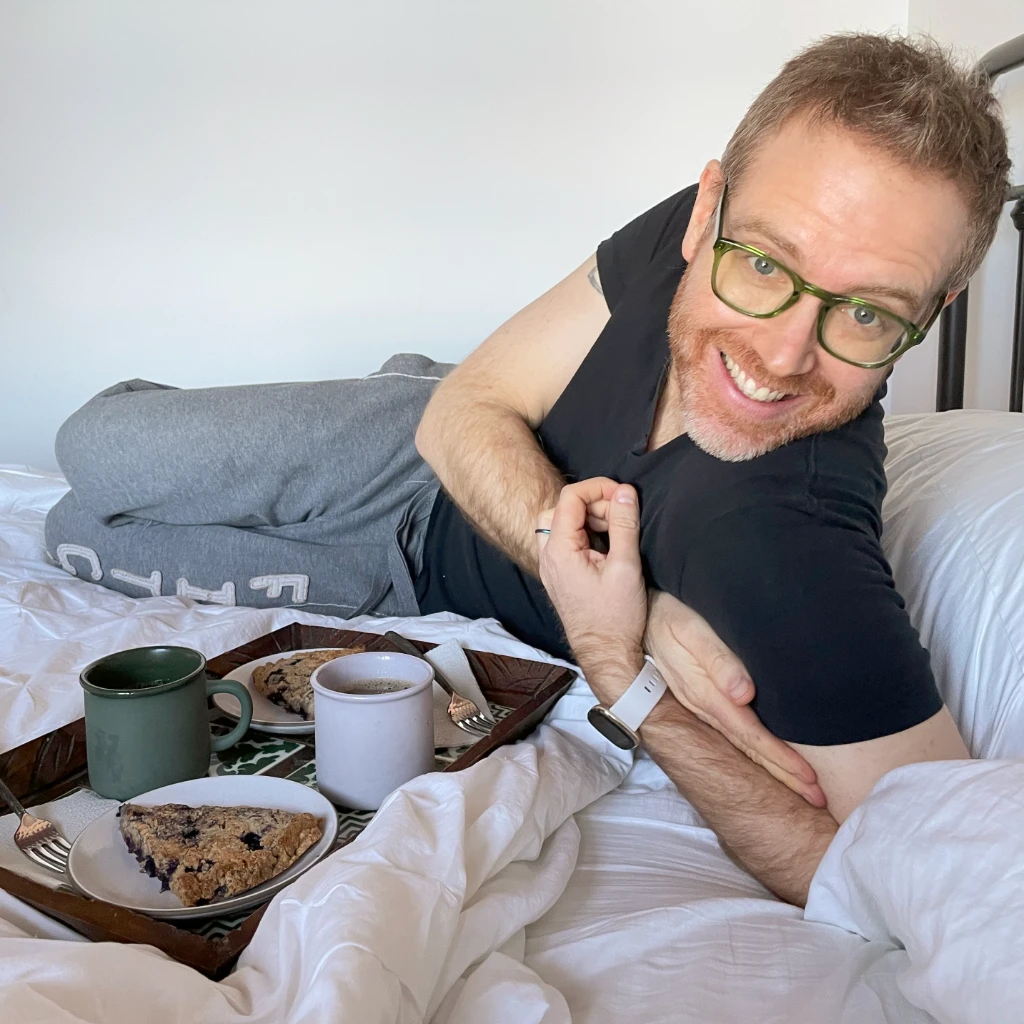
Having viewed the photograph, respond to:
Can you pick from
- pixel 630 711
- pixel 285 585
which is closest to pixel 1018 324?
pixel 630 711

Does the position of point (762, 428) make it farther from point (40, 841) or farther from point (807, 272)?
point (40, 841)

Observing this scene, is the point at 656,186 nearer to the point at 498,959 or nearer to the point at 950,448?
the point at 950,448

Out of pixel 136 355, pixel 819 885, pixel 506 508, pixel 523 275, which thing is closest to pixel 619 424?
pixel 506 508

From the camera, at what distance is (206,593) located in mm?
1354

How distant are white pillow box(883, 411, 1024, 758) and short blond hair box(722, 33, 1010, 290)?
0.21m

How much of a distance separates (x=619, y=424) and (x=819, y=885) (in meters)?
0.57

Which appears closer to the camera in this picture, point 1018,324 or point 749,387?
point 749,387

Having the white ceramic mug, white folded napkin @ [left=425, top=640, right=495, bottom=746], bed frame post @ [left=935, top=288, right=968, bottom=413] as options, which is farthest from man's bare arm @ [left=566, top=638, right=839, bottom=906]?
bed frame post @ [left=935, top=288, right=968, bottom=413]

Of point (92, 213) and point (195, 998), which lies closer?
point (195, 998)

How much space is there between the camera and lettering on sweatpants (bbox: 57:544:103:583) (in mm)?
1410

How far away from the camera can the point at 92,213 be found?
263cm

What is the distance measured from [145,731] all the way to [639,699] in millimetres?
Answer: 431

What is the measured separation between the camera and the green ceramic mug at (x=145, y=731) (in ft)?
2.21

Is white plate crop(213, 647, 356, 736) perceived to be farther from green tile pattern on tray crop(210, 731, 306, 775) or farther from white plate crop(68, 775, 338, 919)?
white plate crop(68, 775, 338, 919)
